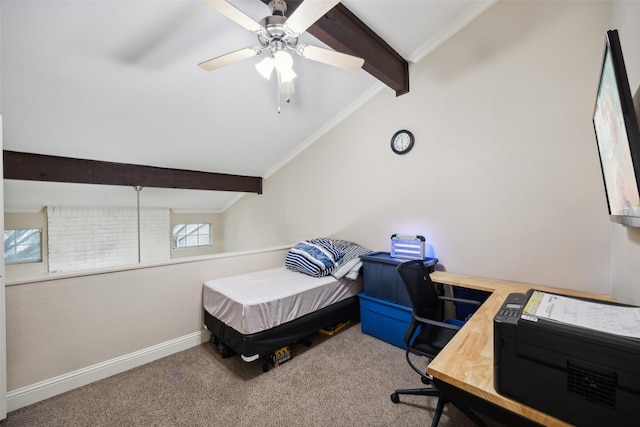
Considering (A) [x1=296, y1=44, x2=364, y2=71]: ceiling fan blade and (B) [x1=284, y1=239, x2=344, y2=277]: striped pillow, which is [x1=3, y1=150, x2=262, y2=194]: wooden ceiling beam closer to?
(B) [x1=284, y1=239, x2=344, y2=277]: striped pillow

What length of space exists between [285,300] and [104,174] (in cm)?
278

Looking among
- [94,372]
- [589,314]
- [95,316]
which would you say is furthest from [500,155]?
[94,372]

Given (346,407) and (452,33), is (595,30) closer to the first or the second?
(452,33)

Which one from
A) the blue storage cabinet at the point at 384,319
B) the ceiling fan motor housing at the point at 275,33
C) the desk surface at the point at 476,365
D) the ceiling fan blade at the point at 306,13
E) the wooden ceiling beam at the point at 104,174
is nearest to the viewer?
the desk surface at the point at 476,365

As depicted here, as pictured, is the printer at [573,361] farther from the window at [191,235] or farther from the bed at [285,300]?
the window at [191,235]

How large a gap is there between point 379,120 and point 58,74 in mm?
2909

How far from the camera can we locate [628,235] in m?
1.38

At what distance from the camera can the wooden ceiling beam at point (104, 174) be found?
2686 mm

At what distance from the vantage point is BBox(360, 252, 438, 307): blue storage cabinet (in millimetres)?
2477

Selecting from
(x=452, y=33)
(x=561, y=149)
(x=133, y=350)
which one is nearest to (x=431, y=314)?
(x=561, y=149)

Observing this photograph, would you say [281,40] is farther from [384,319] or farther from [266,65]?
[384,319]

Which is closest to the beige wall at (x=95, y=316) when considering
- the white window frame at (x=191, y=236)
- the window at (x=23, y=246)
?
the window at (x=23, y=246)

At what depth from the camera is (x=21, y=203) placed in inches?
145

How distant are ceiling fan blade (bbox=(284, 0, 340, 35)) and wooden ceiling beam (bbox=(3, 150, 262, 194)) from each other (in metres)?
2.94
